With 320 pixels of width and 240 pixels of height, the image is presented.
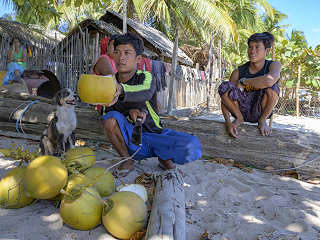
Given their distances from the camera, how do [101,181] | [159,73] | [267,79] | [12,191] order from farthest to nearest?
1. [159,73]
2. [267,79]
3. [101,181]
4. [12,191]

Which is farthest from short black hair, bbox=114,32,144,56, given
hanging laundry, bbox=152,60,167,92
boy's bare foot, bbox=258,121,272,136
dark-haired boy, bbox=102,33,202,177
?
hanging laundry, bbox=152,60,167,92

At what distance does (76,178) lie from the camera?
5.43ft

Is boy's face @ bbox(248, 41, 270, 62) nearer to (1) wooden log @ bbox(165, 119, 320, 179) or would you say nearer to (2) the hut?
(1) wooden log @ bbox(165, 119, 320, 179)

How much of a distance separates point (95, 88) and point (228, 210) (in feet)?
4.74

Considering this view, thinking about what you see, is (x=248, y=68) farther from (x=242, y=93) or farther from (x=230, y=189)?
(x=230, y=189)

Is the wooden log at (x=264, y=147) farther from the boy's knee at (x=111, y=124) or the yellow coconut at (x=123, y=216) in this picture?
the yellow coconut at (x=123, y=216)

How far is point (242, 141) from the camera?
3.29m

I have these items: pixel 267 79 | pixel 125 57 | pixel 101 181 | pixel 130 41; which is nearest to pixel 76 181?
pixel 101 181

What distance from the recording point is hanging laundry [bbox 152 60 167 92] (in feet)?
26.4

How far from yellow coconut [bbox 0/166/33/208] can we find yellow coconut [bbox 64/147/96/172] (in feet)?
1.04

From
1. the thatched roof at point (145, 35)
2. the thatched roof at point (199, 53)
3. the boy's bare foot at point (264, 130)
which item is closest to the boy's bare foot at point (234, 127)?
the boy's bare foot at point (264, 130)

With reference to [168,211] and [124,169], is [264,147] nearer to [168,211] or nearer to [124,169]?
[124,169]

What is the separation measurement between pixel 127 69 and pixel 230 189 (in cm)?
162

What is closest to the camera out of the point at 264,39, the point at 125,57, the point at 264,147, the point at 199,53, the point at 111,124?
the point at 125,57
